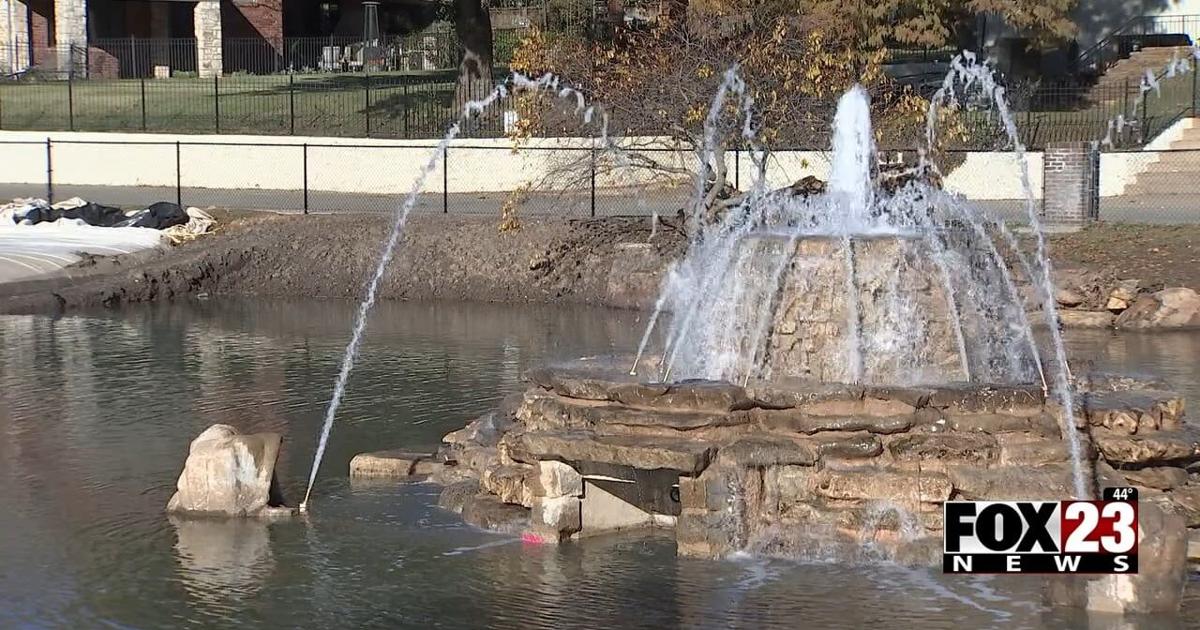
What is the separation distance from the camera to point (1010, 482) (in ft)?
38.2

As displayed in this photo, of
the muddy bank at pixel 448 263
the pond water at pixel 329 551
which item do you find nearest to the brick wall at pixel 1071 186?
the muddy bank at pixel 448 263

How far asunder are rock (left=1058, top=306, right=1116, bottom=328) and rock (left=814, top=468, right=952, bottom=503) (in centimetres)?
1242

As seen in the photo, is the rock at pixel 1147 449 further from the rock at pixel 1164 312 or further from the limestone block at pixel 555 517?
the rock at pixel 1164 312

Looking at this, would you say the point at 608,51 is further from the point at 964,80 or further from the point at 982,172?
the point at 964,80

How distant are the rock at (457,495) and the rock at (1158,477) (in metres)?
4.80

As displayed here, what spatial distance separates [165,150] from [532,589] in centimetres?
3049

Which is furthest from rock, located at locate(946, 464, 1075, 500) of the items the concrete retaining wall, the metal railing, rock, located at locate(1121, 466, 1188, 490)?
the metal railing

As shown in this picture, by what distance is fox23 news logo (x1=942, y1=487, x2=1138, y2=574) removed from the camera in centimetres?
927

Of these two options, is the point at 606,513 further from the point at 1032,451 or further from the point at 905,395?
the point at 1032,451

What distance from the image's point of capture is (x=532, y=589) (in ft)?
36.8

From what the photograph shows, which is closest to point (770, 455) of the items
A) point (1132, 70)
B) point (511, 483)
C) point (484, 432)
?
point (511, 483)

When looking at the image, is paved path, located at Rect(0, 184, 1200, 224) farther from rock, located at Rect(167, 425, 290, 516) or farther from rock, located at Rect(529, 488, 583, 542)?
rock, located at Rect(529, 488, 583, 542)

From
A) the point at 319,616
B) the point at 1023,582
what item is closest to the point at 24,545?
the point at 319,616

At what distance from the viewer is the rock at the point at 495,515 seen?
12.6 m
